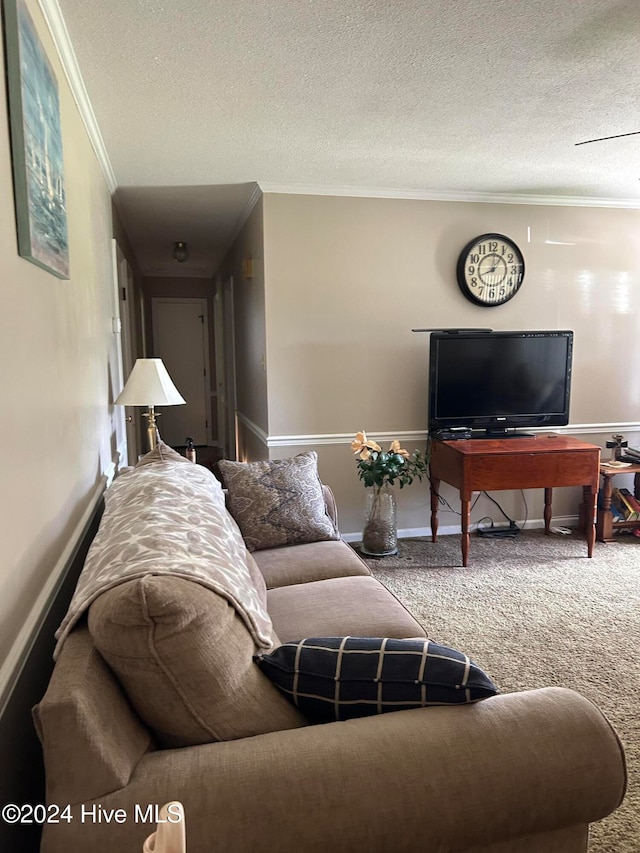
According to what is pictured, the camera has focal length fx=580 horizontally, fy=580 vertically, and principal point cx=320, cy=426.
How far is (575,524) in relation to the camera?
14.4 ft

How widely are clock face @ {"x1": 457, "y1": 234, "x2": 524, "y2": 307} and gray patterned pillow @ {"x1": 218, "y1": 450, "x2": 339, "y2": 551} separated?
208 cm

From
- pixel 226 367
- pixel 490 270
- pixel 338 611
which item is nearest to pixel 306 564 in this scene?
pixel 338 611

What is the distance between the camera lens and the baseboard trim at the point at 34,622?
107cm

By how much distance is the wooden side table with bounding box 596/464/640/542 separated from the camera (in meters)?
3.95

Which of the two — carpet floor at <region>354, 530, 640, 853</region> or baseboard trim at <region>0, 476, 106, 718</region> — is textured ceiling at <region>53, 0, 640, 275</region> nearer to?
baseboard trim at <region>0, 476, 106, 718</region>

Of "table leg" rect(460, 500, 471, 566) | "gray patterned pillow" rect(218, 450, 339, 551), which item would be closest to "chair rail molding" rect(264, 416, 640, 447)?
"table leg" rect(460, 500, 471, 566)

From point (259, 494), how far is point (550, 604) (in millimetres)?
1687

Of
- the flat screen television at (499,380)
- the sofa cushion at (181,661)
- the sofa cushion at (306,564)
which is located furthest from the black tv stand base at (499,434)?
the sofa cushion at (181,661)

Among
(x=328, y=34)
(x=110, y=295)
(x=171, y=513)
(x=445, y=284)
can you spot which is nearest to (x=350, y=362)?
(x=445, y=284)

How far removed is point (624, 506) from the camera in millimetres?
4191

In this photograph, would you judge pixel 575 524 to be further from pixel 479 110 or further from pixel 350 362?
pixel 479 110

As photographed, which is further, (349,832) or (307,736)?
(307,736)

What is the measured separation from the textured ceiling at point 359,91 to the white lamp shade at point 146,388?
111 cm

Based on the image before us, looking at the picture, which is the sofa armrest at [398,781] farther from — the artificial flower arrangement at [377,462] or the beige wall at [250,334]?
the beige wall at [250,334]
